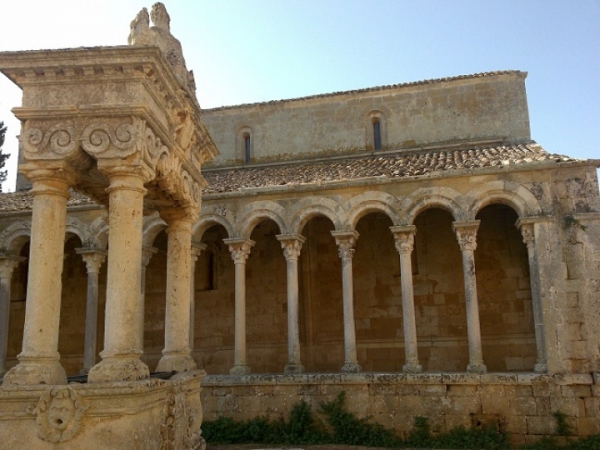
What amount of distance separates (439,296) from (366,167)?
4.11 m

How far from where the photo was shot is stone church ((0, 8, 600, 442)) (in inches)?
489

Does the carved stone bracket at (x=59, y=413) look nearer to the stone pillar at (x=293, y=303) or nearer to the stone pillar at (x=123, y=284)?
the stone pillar at (x=123, y=284)

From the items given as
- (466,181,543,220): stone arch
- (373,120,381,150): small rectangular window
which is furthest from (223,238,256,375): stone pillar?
(373,120,381,150): small rectangular window

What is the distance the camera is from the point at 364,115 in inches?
750

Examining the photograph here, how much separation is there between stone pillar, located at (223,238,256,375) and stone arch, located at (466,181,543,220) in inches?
221

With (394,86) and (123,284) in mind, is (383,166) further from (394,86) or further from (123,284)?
(123,284)

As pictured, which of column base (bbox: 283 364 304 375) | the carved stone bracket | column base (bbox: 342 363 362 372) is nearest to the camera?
the carved stone bracket

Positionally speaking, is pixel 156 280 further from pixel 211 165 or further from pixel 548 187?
pixel 548 187

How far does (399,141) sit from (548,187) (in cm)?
636

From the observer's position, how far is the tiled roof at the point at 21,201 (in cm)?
1561

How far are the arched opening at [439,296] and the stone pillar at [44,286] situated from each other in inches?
448

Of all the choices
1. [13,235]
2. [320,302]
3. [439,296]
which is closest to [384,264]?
[439,296]

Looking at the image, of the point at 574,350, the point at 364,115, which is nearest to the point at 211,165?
the point at 364,115

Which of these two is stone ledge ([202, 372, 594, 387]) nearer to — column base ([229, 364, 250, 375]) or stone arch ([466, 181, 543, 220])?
column base ([229, 364, 250, 375])
